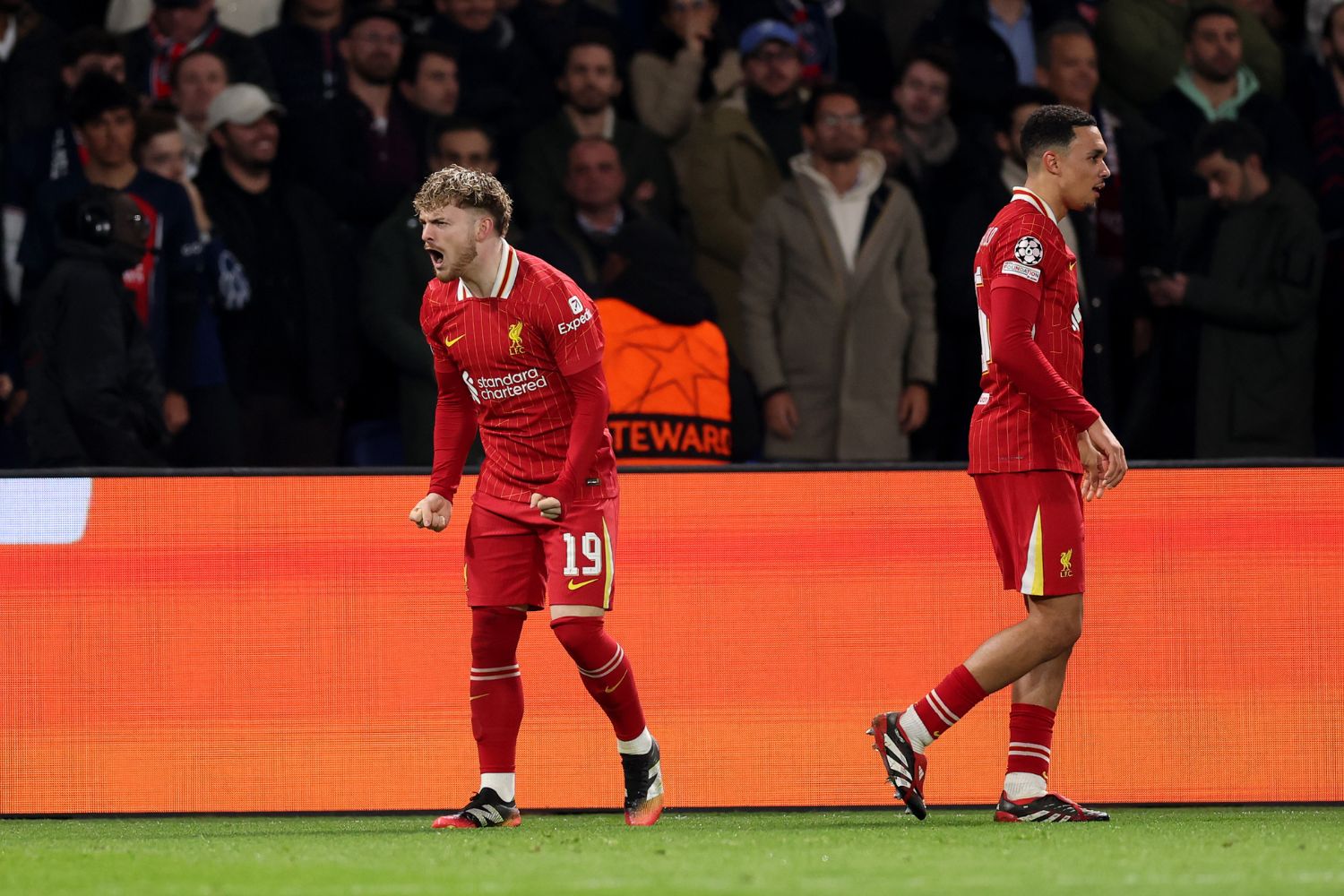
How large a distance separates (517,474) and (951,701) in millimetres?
1578

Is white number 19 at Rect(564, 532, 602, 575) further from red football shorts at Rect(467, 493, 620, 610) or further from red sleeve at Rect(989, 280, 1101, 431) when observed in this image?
red sleeve at Rect(989, 280, 1101, 431)

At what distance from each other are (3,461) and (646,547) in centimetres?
421

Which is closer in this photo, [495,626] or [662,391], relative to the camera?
[495,626]

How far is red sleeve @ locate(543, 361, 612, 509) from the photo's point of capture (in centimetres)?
626

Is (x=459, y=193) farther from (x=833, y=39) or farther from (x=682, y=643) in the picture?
(x=833, y=39)

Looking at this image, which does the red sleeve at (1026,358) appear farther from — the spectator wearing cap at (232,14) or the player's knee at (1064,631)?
the spectator wearing cap at (232,14)

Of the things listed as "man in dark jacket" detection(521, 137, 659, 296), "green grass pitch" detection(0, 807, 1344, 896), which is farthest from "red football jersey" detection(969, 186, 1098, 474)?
"man in dark jacket" detection(521, 137, 659, 296)

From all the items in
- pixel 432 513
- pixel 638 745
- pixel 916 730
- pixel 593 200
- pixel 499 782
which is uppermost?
pixel 593 200

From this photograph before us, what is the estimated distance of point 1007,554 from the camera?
6.40 m

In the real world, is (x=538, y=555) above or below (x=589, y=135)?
below

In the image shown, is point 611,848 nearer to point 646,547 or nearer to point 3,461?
point 646,547

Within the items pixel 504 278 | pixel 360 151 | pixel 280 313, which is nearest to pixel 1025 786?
pixel 504 278

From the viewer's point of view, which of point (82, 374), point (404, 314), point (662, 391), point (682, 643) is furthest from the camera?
point (404, 314)

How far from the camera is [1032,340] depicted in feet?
20.4
